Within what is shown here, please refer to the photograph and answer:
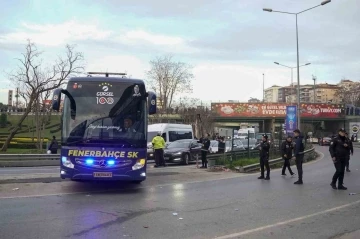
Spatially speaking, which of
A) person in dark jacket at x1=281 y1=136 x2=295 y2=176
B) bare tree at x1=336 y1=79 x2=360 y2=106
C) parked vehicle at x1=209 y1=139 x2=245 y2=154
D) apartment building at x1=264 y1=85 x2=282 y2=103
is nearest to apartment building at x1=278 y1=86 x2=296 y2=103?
apartment building at x1=264 y1=85 x2=282 y2=103

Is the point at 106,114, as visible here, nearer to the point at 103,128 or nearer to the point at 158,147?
the point at 103,128

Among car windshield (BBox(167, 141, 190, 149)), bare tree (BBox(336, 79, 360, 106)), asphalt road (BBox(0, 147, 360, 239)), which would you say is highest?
bare tree (BBox(336, 79, 360, 106))

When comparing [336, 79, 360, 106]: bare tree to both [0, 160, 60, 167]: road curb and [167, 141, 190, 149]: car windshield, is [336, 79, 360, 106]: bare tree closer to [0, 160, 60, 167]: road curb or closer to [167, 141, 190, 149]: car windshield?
[167, 141, 190, 149]: car windshield

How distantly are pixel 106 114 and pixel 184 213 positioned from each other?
4.08m

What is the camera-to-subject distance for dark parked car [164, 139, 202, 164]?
23.3 meters

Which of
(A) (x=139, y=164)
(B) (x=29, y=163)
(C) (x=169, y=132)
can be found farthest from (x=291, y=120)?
(A) (x=139, y=164)

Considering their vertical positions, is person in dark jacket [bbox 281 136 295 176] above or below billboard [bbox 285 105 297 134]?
below

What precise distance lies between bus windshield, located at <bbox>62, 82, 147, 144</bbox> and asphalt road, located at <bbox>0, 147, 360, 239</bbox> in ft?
5.10

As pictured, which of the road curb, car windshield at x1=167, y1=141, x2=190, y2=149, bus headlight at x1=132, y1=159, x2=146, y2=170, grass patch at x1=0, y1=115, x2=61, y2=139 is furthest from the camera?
grass patch at x1=0, y1=115, x2=61, y2=139

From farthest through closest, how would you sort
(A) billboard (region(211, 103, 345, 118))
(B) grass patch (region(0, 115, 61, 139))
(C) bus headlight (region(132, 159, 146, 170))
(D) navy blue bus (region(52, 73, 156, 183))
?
(A) billboard (region(211, 103, 345, 118)) < (B) grass patch (region(0, 115, 61, 139)) < (C) bus headlight (region(132, 159, 146, 170)) < (D) navy blue bus (region(52, 73, 156, 183))

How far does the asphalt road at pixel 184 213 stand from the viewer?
708 cm

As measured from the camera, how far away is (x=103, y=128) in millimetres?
11484

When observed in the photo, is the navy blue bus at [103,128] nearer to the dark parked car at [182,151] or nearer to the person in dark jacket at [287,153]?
the person in dark jacket at [287,153]

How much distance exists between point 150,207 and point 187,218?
4.70ft
